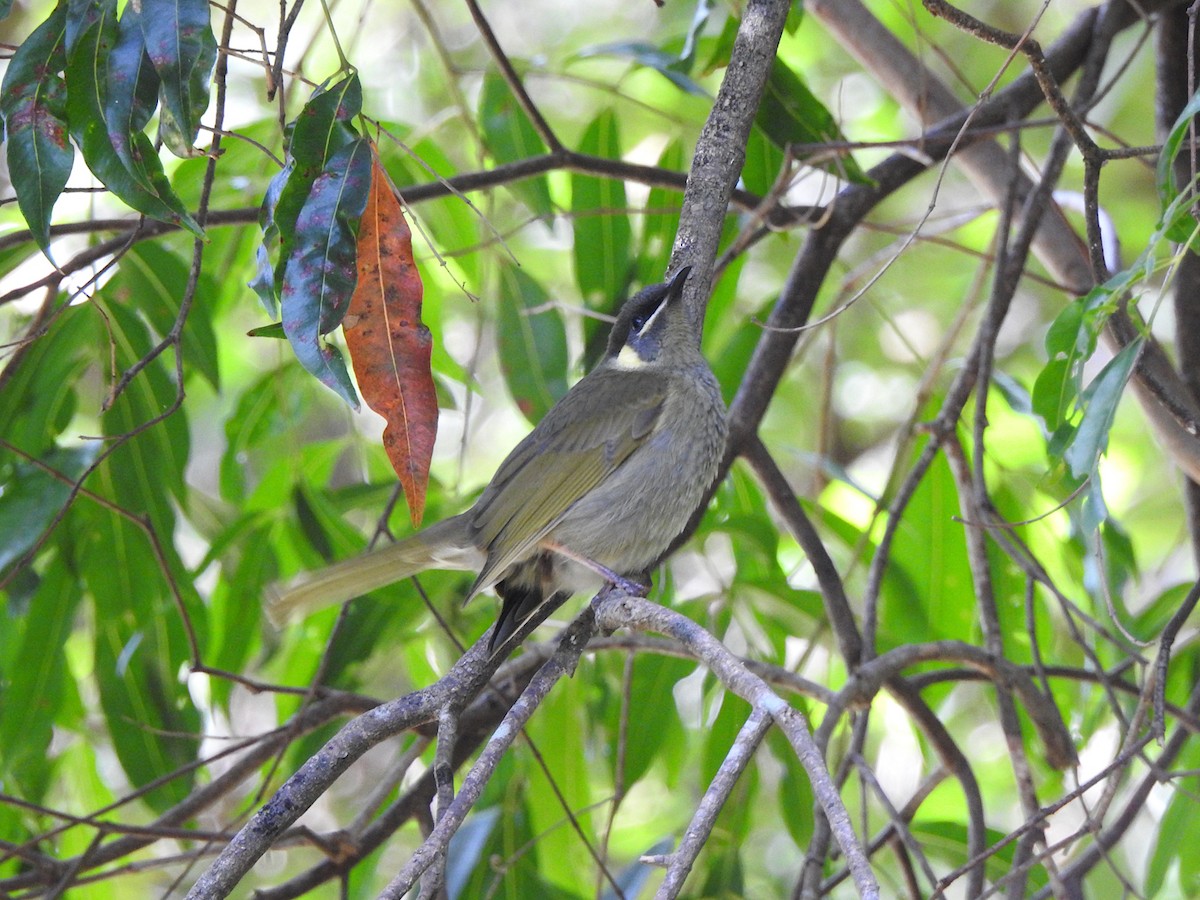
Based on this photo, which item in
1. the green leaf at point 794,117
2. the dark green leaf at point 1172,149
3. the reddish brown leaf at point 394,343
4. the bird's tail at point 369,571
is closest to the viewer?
the dark green leaf at point 1172,149

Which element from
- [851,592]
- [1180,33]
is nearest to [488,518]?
[851,592]

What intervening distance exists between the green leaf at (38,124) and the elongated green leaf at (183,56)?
25cm

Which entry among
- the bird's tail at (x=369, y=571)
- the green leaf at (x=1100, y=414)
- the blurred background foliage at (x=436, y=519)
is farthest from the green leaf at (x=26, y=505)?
the green leaf at (x=1100, y=414)

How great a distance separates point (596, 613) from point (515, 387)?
5.32 ft

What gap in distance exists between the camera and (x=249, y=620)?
14.7ft

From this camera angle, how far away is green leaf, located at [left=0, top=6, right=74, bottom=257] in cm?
237

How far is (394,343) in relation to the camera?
2.52 meters

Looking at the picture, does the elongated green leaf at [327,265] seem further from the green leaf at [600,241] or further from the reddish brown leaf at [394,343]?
the green leaf at [600,241]

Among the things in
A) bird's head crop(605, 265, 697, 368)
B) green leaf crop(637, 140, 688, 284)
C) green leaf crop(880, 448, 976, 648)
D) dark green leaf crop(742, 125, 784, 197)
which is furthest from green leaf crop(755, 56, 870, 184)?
green leaf crop(880, 448, 976, 648)

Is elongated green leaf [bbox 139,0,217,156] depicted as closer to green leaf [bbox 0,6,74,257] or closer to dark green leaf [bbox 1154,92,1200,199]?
green leaf [bbox 0,6,74,257]

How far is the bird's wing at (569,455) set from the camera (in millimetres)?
3859

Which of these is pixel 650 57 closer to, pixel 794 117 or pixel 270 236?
pixel 794 117

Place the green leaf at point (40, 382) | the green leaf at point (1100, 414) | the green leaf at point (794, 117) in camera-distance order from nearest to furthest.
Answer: the green leaf at point (1100, 414) < the green leaf at point (794, 117) < the green leaf at point (40, 382)

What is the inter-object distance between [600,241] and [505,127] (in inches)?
22.0
